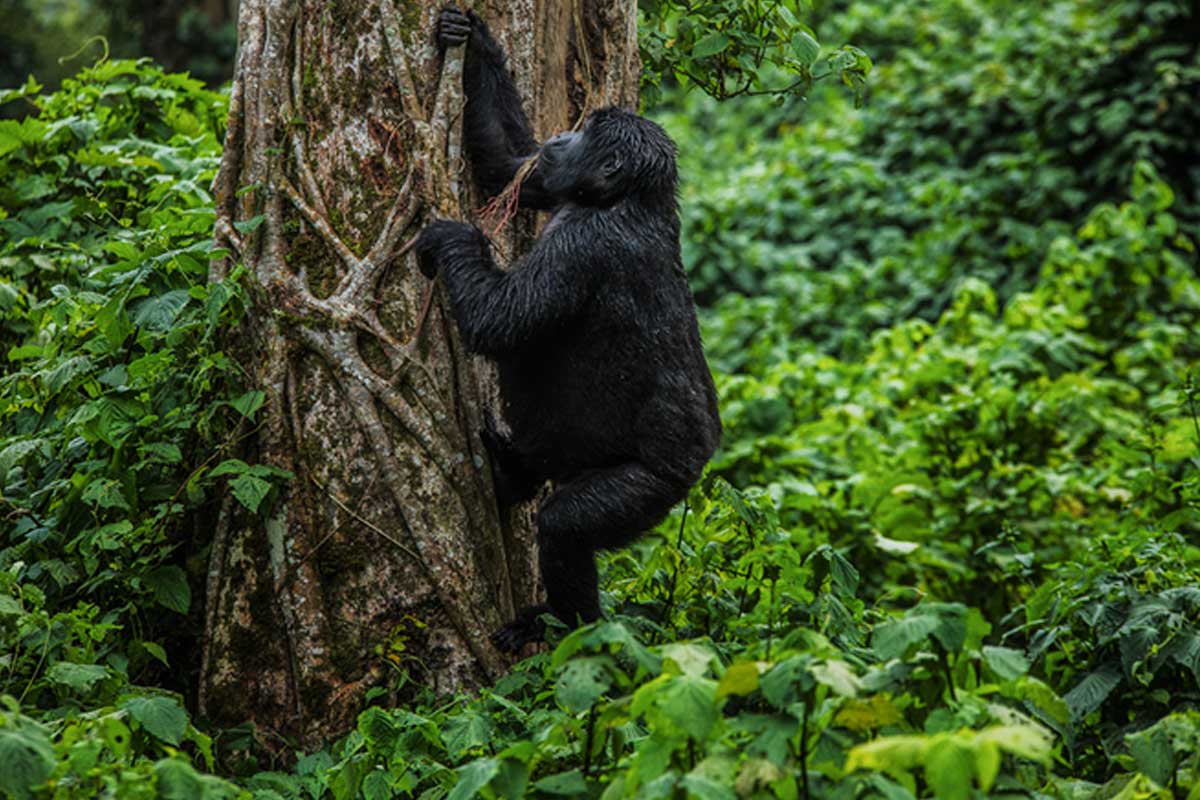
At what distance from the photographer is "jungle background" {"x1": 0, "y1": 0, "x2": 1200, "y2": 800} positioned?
8.07ft

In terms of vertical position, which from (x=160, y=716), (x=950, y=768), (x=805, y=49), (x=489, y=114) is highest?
(x=805, y=49)

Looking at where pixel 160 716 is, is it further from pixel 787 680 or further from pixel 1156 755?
pixel 1156 755

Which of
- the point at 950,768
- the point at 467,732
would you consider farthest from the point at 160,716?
the point at 950,768

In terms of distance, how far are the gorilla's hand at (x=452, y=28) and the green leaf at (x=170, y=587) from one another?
166 cm

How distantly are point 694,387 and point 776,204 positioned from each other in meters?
7.61

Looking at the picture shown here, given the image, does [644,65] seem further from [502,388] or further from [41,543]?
[41,543]

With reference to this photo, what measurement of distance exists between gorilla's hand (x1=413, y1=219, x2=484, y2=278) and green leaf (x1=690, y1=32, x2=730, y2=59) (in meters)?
1.26

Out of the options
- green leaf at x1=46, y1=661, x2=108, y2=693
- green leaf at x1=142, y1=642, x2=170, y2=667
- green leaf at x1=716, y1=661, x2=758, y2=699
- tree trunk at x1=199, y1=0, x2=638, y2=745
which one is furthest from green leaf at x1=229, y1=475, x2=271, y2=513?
green leaf at x1=716, y1=661, x2=758, y2=699

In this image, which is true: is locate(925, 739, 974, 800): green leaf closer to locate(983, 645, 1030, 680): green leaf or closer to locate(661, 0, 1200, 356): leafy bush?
locate(983, 645, 1030, 680): green leaf

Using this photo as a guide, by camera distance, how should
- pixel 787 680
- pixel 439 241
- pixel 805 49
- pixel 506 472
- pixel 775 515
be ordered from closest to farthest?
pixel 787 680, pixel 439 241, pixel 506 472, pixel 775 515, pixel 805 49

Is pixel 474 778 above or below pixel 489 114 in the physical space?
below

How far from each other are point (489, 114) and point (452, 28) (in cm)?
28

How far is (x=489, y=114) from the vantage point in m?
3.88

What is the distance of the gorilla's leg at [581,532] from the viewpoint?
371 cm
